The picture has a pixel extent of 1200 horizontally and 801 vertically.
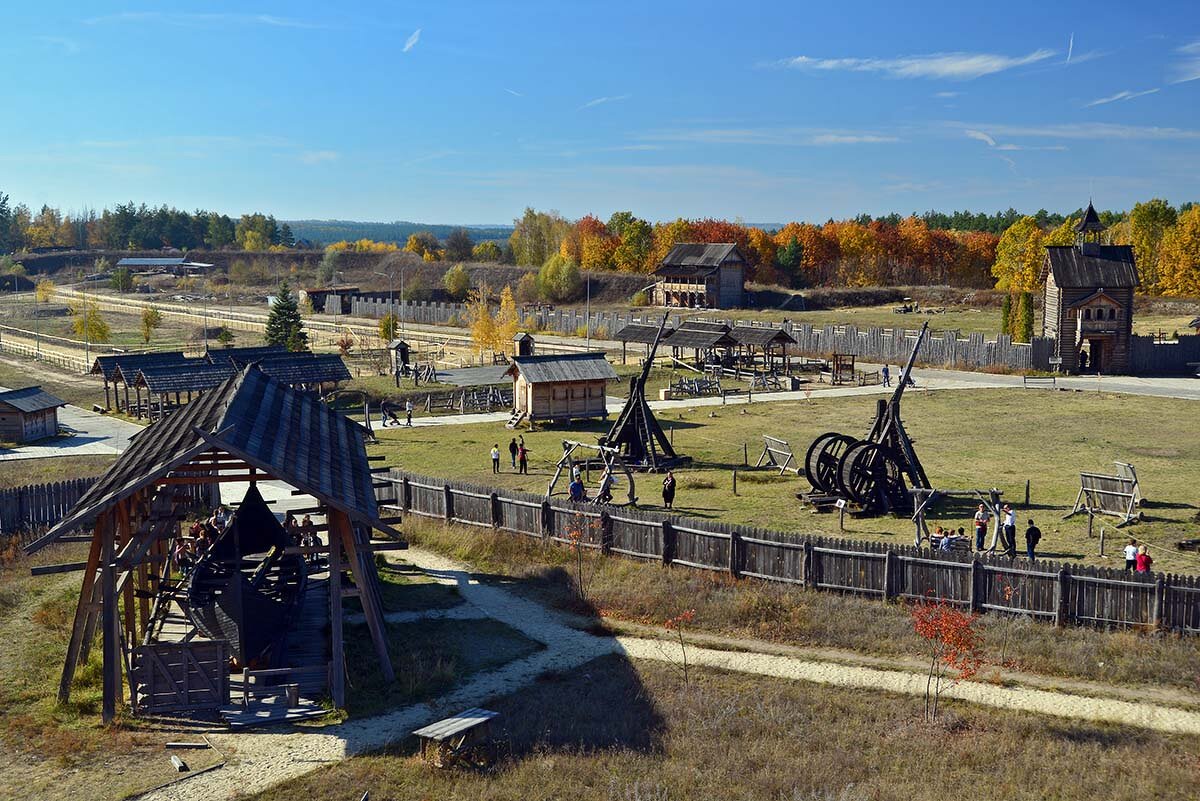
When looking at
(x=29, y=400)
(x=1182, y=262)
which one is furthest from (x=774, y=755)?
(x=1182, y=262)

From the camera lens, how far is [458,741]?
1461 cm

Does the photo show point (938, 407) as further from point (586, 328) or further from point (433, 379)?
point (586, 328)

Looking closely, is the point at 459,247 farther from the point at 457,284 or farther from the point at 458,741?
the point at 458,741

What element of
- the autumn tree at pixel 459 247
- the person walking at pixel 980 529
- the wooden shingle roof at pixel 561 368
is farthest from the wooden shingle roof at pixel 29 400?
the autumn tree at pixel 459 247

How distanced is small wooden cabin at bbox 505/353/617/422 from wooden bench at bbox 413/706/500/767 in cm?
2915

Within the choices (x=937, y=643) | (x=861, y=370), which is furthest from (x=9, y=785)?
(x=861, y=370)

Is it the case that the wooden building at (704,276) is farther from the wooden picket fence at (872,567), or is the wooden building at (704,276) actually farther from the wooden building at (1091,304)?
the wooden picket fence at (872,567)

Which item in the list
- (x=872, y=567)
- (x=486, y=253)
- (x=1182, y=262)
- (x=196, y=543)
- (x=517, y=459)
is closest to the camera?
(x=196, y=543)

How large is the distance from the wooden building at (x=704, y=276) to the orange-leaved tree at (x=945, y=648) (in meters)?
79.2

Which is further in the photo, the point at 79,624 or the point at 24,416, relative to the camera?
the point at 24,416

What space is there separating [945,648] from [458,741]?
7.94m

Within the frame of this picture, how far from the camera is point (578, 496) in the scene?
29.0 metres

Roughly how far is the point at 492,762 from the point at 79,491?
17693 millimetres

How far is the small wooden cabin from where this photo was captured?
44.6 meters
